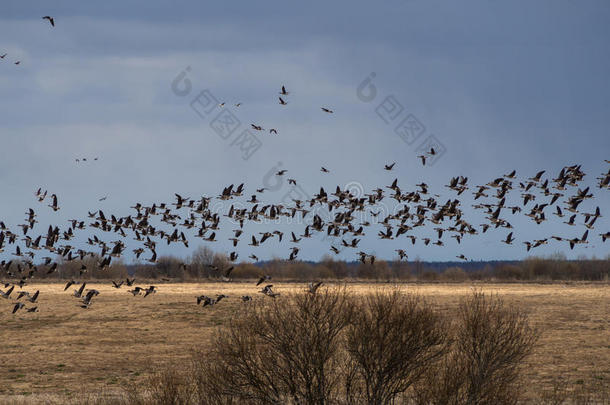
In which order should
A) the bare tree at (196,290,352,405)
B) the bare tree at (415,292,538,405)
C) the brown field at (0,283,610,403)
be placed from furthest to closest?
the brown field at (0,283,610,403) → the bare tree at (415,292,538,405) → the bare tree at (196,290,352,405)

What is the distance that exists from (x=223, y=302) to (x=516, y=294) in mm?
46808

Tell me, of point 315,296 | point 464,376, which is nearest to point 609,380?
point 464,376

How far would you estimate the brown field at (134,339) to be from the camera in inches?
2571

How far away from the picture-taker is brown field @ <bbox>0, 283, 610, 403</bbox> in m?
65.3

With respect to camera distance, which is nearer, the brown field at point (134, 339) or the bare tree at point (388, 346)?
the bare tree at point (388, 346)

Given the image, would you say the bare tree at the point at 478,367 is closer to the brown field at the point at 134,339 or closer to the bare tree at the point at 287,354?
the bare tree at the point at 287,354

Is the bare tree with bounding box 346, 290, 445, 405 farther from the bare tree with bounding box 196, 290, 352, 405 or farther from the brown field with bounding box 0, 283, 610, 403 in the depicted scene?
the brown field with bounding box 0, 283, 610, 403

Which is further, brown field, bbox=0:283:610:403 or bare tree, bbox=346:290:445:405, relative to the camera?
brown field, bbox=0:283:610:403

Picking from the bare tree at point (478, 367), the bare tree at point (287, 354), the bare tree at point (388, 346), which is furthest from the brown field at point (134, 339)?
the bare tree at point (287, 354)

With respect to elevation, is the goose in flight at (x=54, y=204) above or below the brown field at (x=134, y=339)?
above

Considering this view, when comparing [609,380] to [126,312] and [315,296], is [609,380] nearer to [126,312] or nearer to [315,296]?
[315,296]

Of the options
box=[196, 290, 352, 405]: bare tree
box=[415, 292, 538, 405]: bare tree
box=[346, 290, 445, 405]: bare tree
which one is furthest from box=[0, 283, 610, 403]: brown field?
box=[196, 290, 352, 405]: bare tree

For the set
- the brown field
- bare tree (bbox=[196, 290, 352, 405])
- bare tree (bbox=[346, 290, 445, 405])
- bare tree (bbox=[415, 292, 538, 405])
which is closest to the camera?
bare tree (bbox=[196, 290, 352, 405])

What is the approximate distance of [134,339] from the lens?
284 ft
